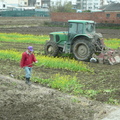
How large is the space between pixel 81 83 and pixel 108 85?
94cm

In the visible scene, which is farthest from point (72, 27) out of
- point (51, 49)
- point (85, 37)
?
point (51, 49)

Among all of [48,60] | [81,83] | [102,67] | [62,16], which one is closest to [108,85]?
[81,83]

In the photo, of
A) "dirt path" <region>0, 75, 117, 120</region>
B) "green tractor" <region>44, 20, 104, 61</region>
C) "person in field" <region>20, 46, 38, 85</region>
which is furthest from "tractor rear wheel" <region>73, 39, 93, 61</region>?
"dirt path" <region>0, 75, 117, 120</region>

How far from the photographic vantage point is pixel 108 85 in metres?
10.1

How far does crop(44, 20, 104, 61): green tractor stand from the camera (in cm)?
1471

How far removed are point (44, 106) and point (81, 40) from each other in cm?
742

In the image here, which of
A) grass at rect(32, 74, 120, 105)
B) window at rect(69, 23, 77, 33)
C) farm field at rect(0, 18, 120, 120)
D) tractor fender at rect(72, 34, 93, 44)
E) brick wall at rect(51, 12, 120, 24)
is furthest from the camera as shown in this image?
brick wall at rect(51, 12, 120, 24)

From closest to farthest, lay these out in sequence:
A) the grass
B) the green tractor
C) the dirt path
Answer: the dirt path, the grass, the green tractor

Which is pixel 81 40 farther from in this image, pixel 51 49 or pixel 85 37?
pixel 51 49

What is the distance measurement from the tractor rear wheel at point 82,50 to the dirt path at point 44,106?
17.7ft

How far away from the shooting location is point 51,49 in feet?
53.0

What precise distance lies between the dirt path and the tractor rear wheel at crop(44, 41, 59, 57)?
6.18 meters

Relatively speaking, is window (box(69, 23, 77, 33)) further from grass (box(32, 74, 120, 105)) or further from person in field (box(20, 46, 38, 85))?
person in field (box(20, 46, 38, 85))

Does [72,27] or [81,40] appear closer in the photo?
[81,40]
